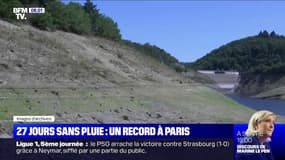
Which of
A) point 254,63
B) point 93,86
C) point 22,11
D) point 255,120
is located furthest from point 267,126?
point 22,11

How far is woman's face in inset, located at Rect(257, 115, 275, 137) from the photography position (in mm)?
12195

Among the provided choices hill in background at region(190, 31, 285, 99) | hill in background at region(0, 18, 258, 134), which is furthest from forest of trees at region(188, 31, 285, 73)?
hill in background at region(0, 18, 258, 134)

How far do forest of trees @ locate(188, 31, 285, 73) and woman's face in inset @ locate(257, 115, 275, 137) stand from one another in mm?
1150

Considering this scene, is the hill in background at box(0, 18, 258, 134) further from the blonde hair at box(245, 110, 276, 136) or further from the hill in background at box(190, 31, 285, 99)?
the hill in background at box(190, 31, 285, 99)

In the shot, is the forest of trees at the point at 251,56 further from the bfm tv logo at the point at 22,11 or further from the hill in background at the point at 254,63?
the bfm tv logo at the point at 22,11

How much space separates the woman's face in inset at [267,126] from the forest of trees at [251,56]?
Result: 45.3 inches

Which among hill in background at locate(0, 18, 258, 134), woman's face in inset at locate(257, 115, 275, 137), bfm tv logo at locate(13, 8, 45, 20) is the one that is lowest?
woman's face in inset at locate(257, 115, 275, 137)

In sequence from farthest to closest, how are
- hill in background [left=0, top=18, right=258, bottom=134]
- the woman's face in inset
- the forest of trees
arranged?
the forest of trees → hill in background [left=0, top=18, right=258, bottom=134] → the woman's face in inset

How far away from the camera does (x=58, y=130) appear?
1237 cm

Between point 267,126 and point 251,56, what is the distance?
5.41ft

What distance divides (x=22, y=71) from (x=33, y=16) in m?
0.90

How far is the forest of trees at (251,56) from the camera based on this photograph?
42.7 ft

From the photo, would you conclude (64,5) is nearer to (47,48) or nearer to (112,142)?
(47,48)

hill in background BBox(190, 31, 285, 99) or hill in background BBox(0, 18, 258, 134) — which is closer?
hill in background BBox(0, 18, 258, 134)
